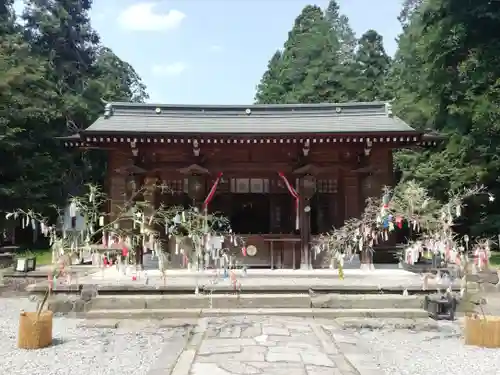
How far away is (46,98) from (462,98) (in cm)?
2082

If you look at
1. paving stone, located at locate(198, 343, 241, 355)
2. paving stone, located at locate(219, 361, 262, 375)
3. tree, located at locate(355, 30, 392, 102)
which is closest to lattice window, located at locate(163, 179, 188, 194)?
paving stone, located at locate(198, 343, 241, 355)

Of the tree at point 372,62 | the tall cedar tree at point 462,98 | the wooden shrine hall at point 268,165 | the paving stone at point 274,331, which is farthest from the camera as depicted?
the tree at point 372,62

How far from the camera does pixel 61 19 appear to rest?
27.8 meters

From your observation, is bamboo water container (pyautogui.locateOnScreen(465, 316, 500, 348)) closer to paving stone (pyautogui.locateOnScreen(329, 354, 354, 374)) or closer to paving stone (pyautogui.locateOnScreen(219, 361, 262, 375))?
paving stone (pyautogui.locateOnScreen(329, 354, 354, 374))

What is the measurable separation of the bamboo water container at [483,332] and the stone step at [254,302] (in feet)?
6.88

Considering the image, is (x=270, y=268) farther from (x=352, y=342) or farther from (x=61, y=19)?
(x=61, y=19)

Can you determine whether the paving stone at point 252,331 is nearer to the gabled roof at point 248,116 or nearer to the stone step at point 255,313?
the stone step at point 255,313

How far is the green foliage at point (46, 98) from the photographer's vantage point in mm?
20766

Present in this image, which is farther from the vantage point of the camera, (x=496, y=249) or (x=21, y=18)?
(x=21, y=18)

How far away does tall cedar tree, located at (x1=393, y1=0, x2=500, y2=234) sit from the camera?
1922cm

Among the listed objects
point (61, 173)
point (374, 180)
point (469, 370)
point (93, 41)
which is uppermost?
point (93, 41)

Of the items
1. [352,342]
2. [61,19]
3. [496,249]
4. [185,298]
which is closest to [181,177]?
[185,298]

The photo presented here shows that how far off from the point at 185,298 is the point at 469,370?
515cm

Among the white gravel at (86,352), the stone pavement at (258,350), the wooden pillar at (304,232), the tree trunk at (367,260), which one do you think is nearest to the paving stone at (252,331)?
the stone pavement at (258,350)
